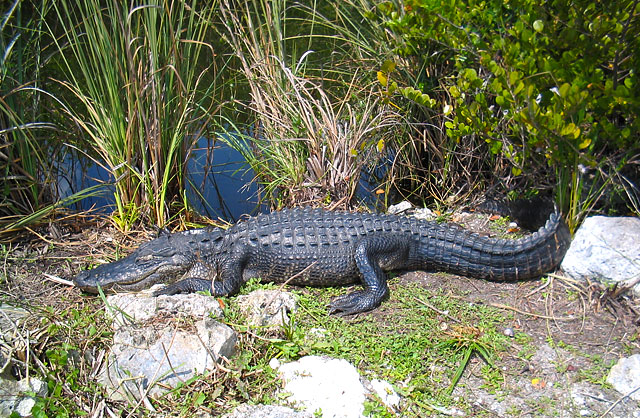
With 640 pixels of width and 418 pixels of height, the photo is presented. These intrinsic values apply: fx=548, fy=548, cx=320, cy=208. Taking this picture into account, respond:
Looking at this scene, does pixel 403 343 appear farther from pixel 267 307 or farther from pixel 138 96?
pixel 138 96

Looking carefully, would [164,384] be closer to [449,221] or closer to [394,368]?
[394,368]

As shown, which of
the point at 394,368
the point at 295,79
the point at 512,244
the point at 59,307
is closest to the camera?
the point at 394,368

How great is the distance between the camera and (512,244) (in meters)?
3.66

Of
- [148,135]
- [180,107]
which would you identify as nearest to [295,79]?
[180,107]

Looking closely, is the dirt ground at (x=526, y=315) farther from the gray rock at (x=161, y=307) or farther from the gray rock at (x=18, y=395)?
the gray rock at (x=18, y=395)

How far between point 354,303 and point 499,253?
1.04 m

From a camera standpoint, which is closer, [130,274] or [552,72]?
[552,72]

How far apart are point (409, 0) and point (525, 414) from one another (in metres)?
2.58

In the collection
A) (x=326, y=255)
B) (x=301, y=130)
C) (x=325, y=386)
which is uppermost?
(x=301, y=130)

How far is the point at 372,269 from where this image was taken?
3697mm

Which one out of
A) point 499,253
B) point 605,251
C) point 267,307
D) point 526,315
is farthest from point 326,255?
point 605,251

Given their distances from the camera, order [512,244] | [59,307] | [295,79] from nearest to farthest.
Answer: [59,307] < [512,244] < [295,79]

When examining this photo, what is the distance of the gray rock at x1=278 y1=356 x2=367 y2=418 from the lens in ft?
8.68

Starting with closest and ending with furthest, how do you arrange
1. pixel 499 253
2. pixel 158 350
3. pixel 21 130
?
1. pixel 158 350
2. pixel 499 253
3. pixel 21 130
